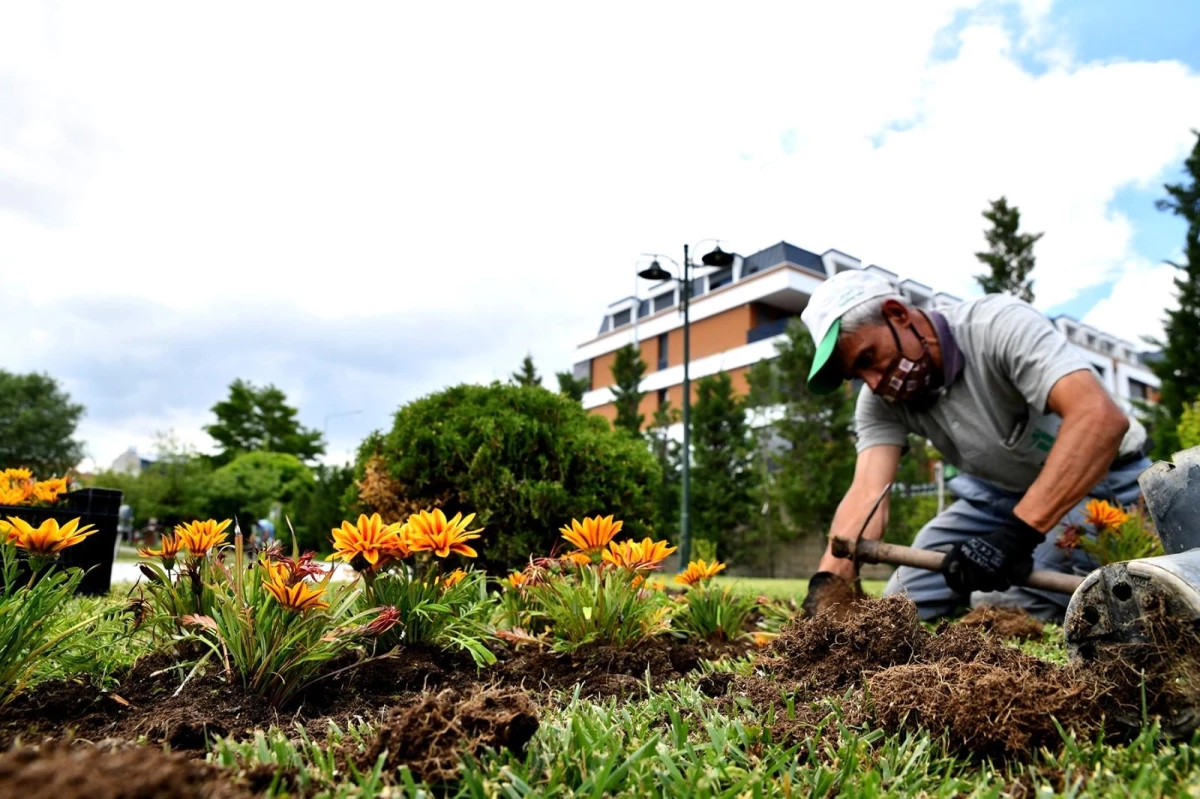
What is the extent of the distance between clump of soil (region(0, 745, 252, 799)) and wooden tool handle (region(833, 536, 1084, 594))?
100 inches

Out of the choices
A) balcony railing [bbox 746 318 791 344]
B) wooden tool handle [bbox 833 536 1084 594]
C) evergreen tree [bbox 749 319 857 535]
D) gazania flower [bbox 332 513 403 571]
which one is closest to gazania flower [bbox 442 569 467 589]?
gazania flower [bbox 332 513 403 571]

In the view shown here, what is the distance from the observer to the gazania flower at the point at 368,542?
92.6 inches

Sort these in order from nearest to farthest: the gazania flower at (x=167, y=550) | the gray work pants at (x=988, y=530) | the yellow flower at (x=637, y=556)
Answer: the gazania flower at (x=167, y=550)
the yellow flower at (x=637, y=556)
the gray work pants at (x=988, y=530)

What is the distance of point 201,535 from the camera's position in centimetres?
265

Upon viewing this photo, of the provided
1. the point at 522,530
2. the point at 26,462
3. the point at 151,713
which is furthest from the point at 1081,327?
the point at 26,462

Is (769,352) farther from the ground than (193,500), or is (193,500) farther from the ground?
(769,352)

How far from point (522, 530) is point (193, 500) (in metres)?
30.0

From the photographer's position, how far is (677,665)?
Result: 287 cm

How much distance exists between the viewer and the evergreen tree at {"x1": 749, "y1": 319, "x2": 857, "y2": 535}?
21.6 m

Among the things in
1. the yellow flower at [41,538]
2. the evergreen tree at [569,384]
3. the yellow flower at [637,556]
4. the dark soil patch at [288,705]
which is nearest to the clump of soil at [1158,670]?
the dark soil patch at [288,705]

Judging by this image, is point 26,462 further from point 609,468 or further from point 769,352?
point 609,468

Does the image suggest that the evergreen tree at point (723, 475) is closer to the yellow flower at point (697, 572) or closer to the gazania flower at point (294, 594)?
the yellow flower at point (697, 572)

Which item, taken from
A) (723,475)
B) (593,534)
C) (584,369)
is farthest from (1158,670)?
(584,369)

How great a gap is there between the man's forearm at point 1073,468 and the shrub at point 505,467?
3.24m
